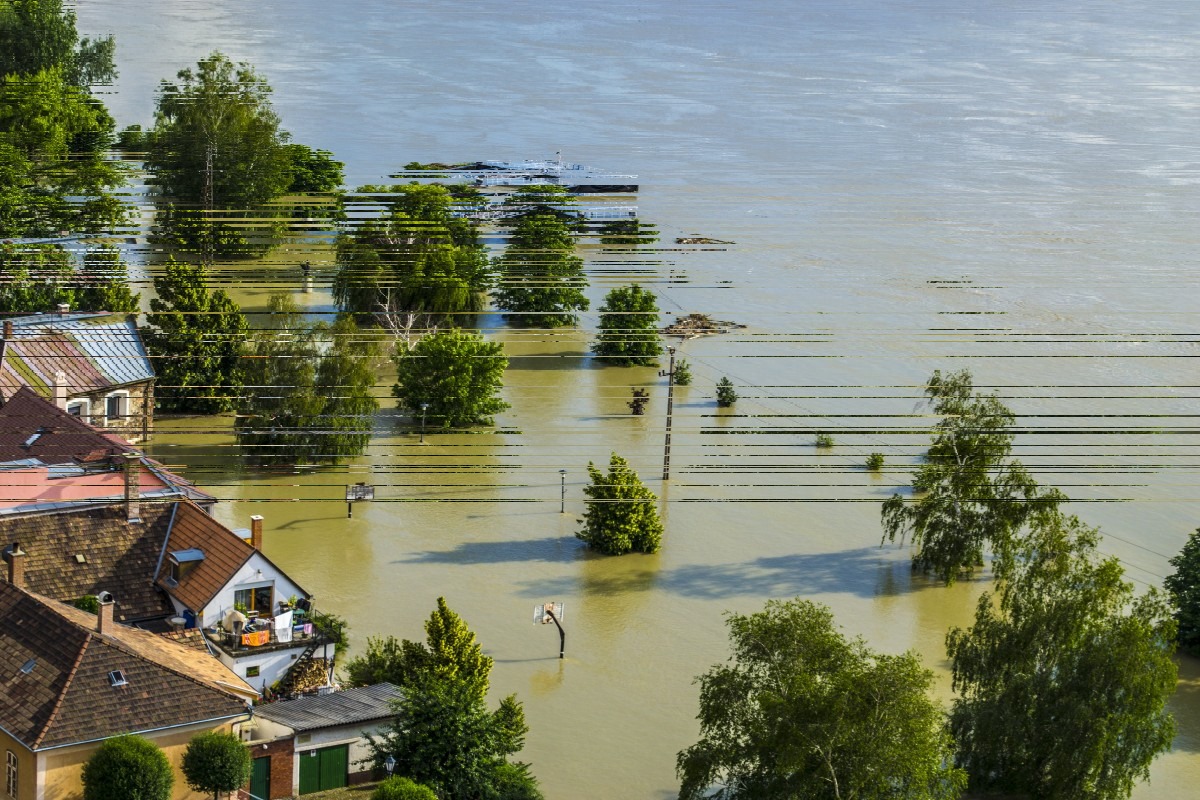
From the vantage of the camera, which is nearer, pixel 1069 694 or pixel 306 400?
pixel 1069 694

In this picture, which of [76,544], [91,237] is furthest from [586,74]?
[76,544]

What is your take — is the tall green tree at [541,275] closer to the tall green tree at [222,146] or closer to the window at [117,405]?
the tall green tree at [222,146]

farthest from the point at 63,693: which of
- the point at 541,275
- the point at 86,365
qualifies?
the point at 541,275

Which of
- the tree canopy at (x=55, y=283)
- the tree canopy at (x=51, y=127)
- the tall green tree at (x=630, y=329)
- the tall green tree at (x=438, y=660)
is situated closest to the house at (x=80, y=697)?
the tall green tree at (x=438, y=660)

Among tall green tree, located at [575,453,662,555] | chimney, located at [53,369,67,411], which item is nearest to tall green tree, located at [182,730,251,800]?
tall green tree, located at [575,453,662,555]

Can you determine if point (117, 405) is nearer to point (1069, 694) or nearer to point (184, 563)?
point (184, 563)

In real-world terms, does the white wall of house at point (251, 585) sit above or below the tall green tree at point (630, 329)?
below
